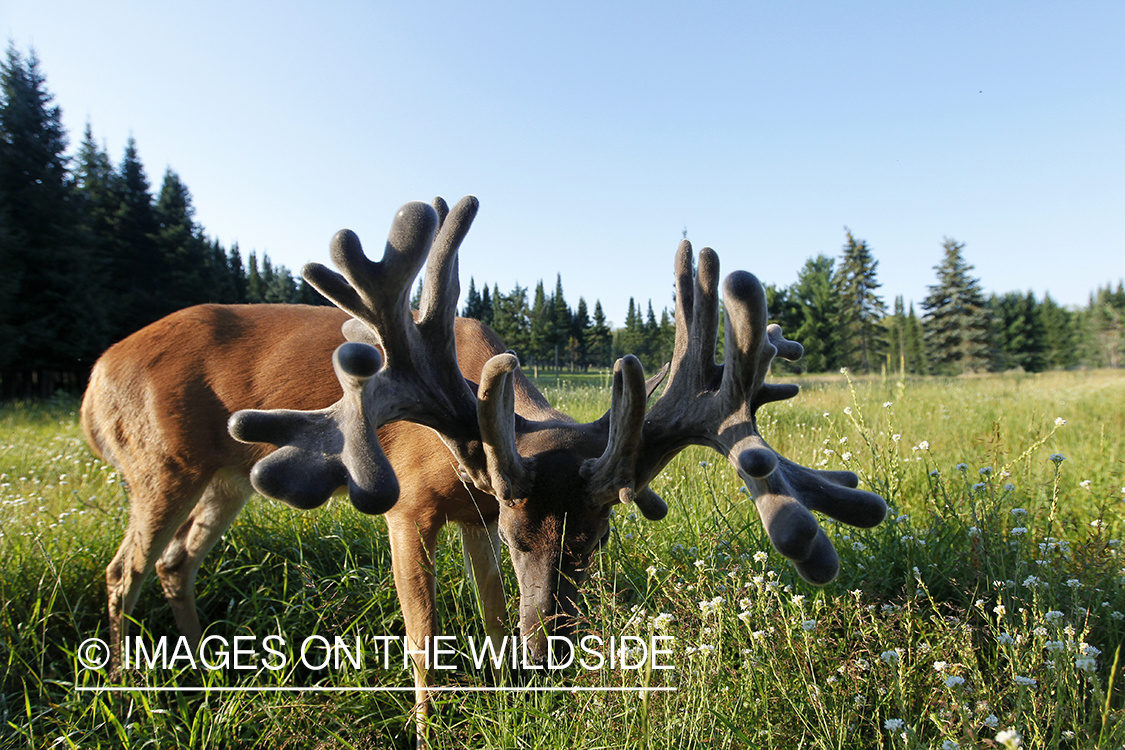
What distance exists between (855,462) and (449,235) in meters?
Result: 3.14

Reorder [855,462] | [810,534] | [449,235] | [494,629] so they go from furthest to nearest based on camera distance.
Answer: [855,462]
[494,629]
[449,235]
[810,534]

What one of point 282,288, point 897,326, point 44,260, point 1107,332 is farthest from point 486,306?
point 1107,332

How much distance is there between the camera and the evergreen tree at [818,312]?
Result: 54.1 meters

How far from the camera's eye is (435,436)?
8.57ft

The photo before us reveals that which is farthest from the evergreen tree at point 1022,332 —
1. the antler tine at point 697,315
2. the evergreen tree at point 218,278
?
the antler tine at point 697,315

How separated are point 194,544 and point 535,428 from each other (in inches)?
90.6

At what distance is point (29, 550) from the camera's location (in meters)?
3.27

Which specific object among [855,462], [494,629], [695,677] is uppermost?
[855,462]

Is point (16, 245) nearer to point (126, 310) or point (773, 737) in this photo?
point (126, 310)

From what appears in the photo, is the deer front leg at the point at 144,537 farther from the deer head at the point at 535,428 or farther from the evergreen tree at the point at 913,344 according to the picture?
the evergreen tree at the point at 913,344

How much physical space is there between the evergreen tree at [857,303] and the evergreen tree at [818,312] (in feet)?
3.45

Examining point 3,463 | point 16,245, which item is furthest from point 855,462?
point 16,245

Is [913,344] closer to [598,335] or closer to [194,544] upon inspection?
[598,335]

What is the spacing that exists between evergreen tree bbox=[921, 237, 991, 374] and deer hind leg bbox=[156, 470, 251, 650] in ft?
198
